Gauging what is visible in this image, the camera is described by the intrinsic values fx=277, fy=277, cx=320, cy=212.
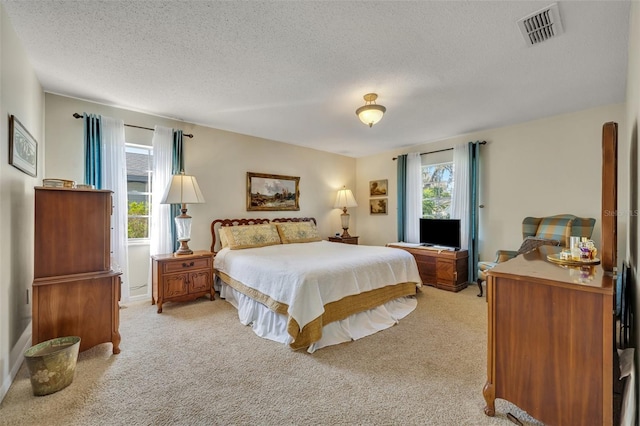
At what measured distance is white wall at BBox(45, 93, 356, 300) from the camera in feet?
10.7

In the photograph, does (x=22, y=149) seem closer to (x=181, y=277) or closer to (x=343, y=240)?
(x=181, y=277)

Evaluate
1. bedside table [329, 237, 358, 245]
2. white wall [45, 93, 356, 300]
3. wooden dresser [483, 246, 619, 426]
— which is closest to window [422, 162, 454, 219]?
bedside table [329, 237, 358, 245]

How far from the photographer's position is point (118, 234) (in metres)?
3.46

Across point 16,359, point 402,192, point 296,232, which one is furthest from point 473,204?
point 16,359

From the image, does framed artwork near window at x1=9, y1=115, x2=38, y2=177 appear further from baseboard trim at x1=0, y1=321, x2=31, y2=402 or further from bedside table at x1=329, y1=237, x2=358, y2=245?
bedside table at x1=329, y1=237, x2=358, y2=245

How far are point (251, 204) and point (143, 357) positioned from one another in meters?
2.87

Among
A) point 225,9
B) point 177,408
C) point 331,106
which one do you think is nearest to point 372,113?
point 331,106

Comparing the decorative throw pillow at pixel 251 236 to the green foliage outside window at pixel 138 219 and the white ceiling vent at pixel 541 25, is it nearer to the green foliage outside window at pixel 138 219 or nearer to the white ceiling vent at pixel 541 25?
the green foliage outside window at pixel 138 219

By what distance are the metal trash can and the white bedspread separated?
1513 mm

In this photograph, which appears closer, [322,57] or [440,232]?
[322,57]

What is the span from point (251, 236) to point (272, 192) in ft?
3.81

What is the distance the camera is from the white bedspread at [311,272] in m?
2.50

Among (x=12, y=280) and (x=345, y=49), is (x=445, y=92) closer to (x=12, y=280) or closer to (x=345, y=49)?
(x=345, y=49)

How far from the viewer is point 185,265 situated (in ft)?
11.6
